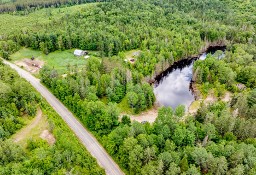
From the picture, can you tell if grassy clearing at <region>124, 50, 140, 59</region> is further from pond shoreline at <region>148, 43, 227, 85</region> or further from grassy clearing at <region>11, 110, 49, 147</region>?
grassy clearing at <region>11, 110, 49, 147</region>

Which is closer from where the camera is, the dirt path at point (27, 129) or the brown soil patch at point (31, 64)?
the dirt path at point (27, 129)

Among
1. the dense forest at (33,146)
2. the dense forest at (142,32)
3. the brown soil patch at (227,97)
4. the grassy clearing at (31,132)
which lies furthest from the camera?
the dense forest at (142,32)

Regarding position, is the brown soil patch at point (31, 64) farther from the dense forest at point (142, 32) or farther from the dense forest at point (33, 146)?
the dense forest at point (33, 146)

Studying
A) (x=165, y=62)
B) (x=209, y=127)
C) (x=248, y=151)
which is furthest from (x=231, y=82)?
(x=248, y=151)

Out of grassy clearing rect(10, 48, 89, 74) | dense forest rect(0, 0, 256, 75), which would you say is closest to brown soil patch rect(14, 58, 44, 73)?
grassy clearing rect(10, 48, 89, 74)

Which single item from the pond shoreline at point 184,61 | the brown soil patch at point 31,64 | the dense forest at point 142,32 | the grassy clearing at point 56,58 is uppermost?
the dense forest at point 142,32

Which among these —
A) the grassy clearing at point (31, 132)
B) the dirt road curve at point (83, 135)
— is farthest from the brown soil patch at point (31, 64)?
the grassy clearing at point (31, 132)
